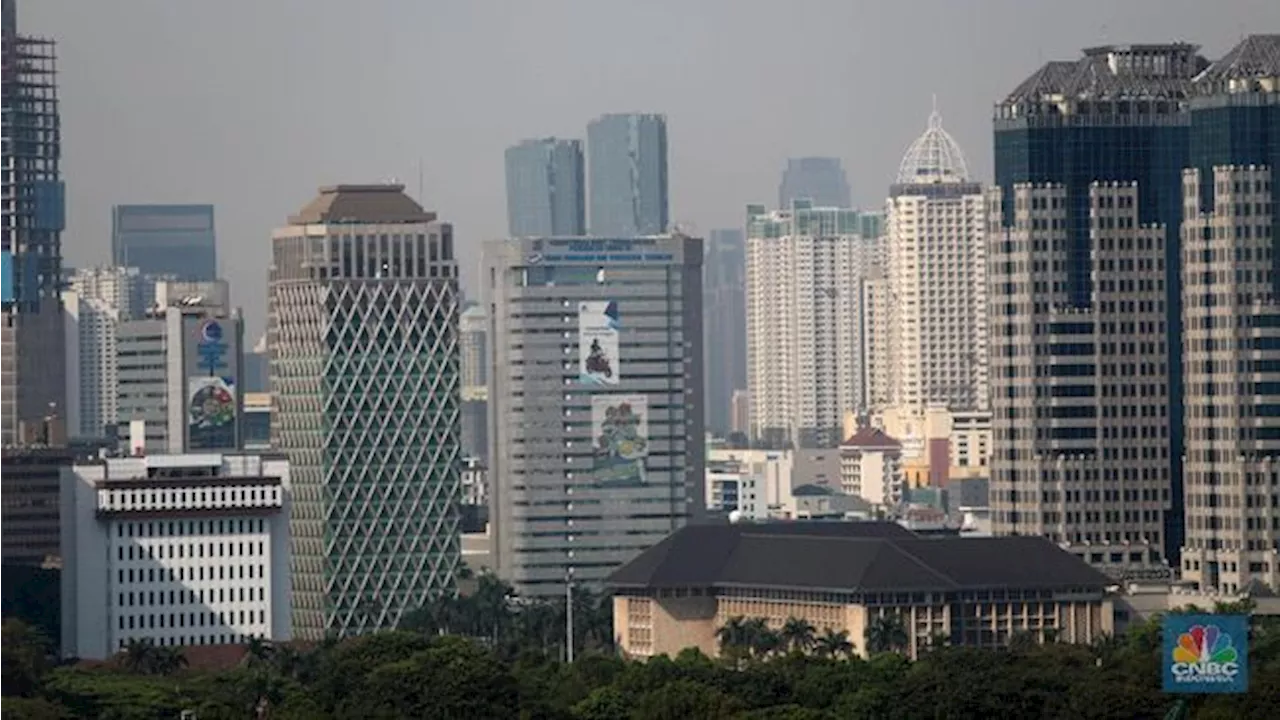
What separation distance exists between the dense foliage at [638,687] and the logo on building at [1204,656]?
18769mm

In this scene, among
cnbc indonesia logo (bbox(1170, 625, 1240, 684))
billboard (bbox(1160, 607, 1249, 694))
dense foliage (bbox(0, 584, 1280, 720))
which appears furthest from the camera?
dense foliage (bbox(0, 584, 1280, 720))

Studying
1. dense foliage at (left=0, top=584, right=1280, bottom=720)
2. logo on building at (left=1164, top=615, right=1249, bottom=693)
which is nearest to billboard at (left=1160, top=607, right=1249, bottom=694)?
logo on building at (left=1164, top=615, right=1249, bottom=693)

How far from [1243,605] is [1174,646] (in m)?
64.4

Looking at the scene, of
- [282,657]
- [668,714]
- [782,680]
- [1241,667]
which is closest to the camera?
[1241,667]

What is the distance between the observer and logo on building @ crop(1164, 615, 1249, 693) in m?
134

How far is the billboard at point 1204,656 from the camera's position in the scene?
133875 mm

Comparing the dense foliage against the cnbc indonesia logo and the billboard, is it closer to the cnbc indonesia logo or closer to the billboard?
the billboard

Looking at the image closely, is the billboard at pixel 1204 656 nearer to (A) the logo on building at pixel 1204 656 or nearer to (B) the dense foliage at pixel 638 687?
(A) the logo on building at pixel 1204 656

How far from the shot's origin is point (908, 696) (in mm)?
167625

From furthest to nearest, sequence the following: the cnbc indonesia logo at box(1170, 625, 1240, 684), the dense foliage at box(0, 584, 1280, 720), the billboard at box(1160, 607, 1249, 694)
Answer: the dense foliage at box(0, 584, 1280, 720)
the cnbc indonesia logo at box(1170, 625, 1240, 684)
the billboard at box(1160, 607, 1249, 694)

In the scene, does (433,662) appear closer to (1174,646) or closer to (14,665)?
(14,665)

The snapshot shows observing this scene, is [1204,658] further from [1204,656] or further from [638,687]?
[638,687]

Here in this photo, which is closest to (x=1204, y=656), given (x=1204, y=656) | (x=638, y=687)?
(x=1204, y=656)

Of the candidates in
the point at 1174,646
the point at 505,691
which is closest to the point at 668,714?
the point at 505,691
